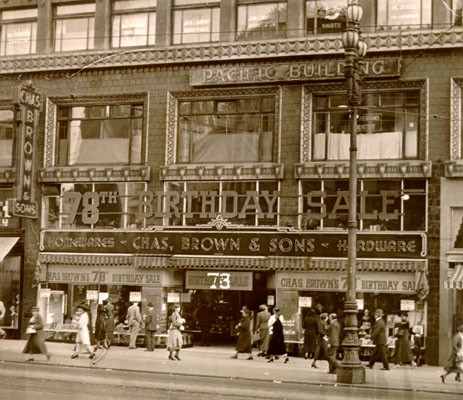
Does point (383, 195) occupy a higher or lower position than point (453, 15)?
lower

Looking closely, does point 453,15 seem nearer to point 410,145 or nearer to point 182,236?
point 410,145

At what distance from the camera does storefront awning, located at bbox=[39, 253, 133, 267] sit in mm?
32781

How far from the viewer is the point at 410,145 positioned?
3014cm

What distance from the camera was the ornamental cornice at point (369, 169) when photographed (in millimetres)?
29547

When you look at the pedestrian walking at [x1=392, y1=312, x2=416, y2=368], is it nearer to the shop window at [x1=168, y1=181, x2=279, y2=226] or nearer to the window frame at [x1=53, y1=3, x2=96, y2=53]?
the shop window at [x1=168, y1=181, x2=279, y2=226]

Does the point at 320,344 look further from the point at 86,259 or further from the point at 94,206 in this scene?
the point at 94,206

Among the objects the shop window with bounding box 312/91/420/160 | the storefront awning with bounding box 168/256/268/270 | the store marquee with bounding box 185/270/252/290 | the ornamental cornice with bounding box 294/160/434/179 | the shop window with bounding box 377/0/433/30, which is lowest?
the store marquee with bounding box 185/270/252/290

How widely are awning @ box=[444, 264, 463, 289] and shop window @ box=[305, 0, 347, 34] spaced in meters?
9.29

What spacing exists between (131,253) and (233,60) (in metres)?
8.04

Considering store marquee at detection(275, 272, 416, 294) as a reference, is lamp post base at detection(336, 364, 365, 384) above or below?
below

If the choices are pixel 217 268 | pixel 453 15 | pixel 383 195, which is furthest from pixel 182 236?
pixel 453 15

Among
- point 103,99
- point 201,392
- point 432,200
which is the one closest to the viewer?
point 201,392

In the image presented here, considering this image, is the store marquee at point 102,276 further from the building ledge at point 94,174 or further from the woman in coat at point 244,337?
the woman in coat at point 244,337

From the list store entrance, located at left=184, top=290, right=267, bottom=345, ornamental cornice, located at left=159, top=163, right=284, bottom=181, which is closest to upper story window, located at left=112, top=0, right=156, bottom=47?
ornamental cornice, located at left=159, top=163, right=284, bottom=181
